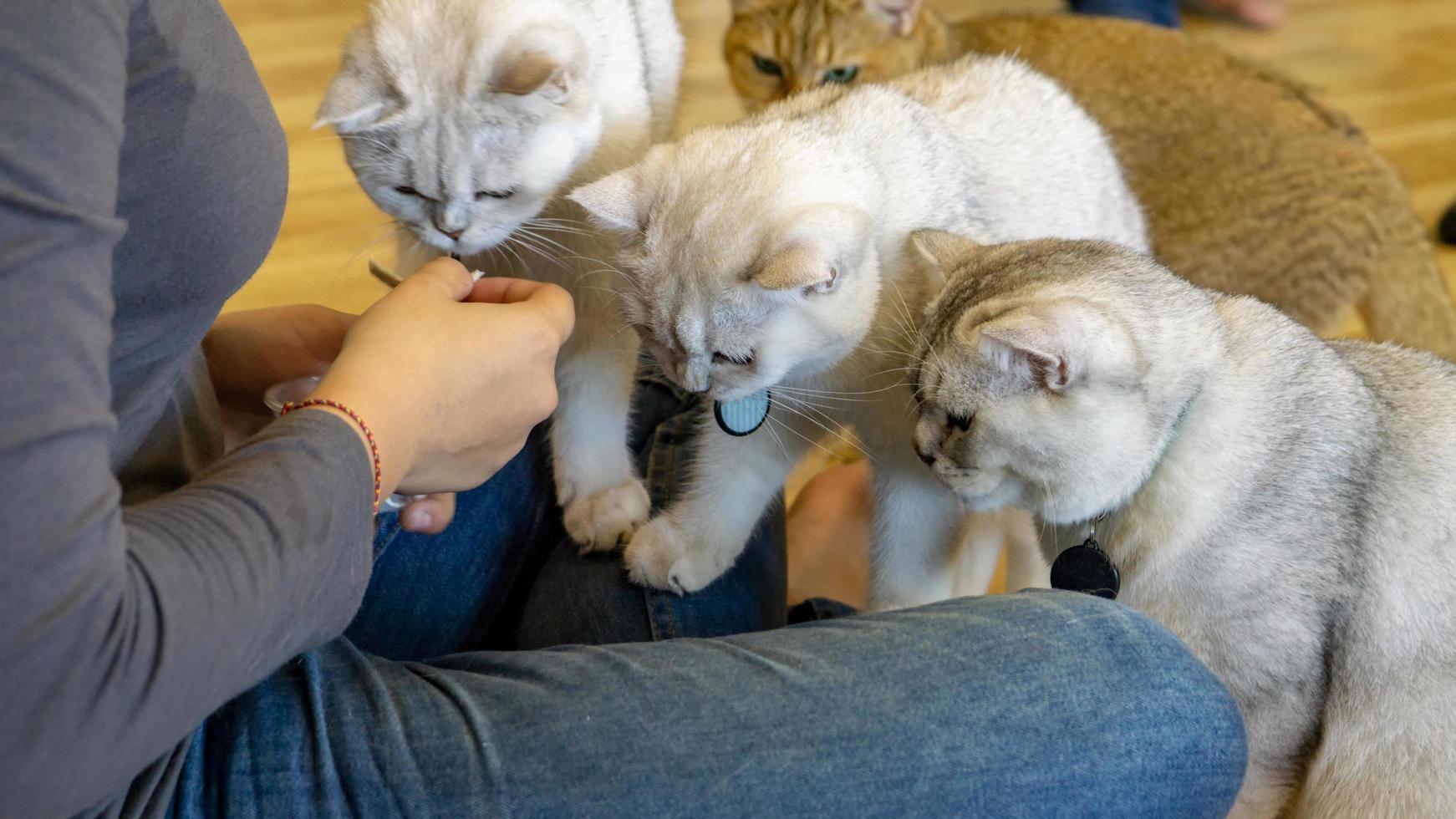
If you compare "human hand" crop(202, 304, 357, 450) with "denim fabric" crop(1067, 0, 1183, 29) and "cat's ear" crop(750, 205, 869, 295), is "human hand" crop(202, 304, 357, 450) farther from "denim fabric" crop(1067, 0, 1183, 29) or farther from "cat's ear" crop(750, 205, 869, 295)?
"denim fabric" crop(1067, 0, 1183, 29)

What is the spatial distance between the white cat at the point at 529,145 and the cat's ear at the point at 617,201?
116 mm

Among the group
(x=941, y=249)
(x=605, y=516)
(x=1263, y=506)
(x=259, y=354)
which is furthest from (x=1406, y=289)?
(x=259, y=354)

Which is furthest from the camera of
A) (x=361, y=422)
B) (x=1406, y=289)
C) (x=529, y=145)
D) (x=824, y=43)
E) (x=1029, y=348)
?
(x=824, y=43)

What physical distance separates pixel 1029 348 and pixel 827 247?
0.22 meters

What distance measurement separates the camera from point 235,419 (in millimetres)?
1156

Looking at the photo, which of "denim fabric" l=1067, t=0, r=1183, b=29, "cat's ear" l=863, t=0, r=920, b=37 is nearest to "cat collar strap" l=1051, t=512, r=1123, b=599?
"cat's ear" l=863, t=0, r=920, b=37

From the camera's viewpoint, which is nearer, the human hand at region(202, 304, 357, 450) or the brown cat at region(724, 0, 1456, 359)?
the human hand at region(202, 304, 357, 450)

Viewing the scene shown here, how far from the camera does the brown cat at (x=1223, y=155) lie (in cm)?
167

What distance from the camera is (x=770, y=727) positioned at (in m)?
0.82

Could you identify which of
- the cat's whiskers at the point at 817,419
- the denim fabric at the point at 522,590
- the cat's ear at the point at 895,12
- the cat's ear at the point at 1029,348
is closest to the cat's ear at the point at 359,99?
the denim fabric at the point at 522,590

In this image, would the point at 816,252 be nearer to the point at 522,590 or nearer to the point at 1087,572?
the point at 1087,572

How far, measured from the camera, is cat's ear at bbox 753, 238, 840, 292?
96 centimetres

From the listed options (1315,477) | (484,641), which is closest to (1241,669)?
(1315,477)

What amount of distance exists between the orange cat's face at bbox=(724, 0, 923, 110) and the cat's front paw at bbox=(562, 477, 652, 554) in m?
0.78
